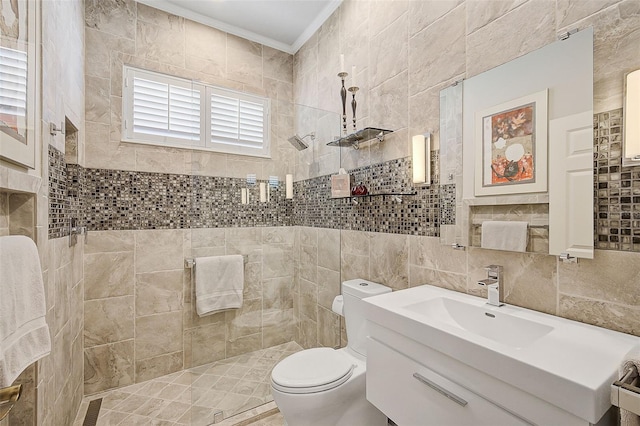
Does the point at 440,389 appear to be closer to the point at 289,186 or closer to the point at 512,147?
the point at 512,147

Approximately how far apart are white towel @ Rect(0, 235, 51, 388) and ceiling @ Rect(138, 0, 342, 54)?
2.41 m

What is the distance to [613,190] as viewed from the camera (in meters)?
1.03

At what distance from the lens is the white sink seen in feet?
2.38

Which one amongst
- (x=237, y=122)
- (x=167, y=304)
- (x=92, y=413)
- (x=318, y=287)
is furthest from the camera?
(x=167, y=304)

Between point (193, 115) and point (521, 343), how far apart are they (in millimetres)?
2546

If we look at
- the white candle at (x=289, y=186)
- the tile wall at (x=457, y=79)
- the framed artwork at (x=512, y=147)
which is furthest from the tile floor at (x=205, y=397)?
the framed artwork at (x=512, y=147)

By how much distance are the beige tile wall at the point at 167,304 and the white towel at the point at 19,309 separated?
1022mm

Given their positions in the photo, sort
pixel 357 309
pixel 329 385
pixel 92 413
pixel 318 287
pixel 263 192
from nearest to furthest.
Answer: pixel 329 385
pixel 357 309
pixel 92 413
pixel 263 192
pixel 318 287

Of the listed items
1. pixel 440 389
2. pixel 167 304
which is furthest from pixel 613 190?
pixel 167 304

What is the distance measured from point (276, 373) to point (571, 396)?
4.25 feet

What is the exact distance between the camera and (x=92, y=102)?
2252 millimetres

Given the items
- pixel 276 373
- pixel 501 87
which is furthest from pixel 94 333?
pixel 501 87

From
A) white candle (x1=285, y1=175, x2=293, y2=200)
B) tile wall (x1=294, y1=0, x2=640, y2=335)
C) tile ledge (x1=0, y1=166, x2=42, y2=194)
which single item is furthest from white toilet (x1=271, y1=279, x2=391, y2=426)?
tile ledge (x1=0, y1=166, x2=42, y2=194)

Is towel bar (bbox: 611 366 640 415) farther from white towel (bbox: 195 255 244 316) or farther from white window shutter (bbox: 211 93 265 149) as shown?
white window shutter (bbox: 211 93 265 149)
